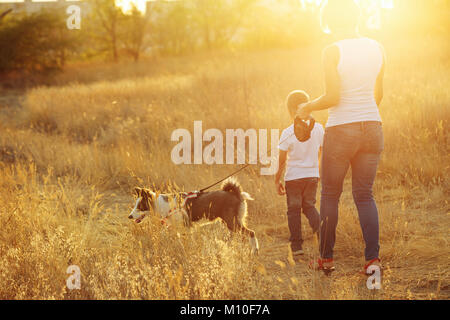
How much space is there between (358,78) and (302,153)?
3.65 feet

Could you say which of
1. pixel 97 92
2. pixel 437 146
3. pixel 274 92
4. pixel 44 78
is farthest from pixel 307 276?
pixel 44 78

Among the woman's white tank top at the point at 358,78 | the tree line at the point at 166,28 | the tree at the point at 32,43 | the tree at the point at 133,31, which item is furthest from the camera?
the tree at the point at 133,31

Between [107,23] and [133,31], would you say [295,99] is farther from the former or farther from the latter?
[107,23]

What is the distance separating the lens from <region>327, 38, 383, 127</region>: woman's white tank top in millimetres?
2926

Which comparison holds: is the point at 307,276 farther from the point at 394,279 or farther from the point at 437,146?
the point at 437,146

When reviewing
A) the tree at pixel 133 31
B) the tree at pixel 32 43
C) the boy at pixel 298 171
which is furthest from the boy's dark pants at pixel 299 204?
the tree at pixel 133 31

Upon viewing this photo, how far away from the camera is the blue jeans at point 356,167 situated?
2.97 meters

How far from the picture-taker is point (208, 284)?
9.75 ft

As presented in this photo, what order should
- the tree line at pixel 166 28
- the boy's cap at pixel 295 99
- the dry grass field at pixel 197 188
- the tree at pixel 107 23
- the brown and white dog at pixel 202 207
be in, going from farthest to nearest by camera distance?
the tree at pixel 107 23 → the tree line at pixel 166 28 → the brown and white dog at pixel 202 207 → the boy's cap at pixel 295 99 → the dry grass field at pixel 197 188

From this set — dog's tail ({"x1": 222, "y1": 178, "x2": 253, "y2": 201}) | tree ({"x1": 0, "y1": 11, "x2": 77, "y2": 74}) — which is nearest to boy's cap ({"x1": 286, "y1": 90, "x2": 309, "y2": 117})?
dog's tail ({"x1": 222, "y1": 178, "x2": 253, "y2": 201})

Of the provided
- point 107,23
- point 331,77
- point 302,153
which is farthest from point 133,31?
point 331,77

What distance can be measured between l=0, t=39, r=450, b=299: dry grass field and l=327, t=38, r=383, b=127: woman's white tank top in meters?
1.00

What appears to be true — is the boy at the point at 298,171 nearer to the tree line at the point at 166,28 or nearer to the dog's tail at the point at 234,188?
the dog's tail at the point at 234,188

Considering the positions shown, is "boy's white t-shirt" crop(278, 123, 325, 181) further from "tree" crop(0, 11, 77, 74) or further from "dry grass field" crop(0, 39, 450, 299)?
"tree" crop(0, 11, 77, 74)
